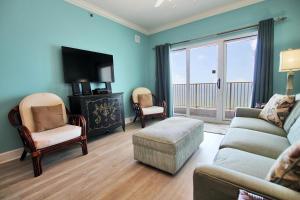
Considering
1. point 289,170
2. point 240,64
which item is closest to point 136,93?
point 240,64

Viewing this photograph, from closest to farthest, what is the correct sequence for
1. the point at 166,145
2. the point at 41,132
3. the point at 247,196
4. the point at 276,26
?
the point at 247,196
the point at 166,145
the point at 41,132
the point at 276,26

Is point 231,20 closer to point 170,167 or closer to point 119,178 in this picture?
point 170,167

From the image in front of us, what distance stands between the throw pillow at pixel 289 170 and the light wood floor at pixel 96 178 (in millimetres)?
903

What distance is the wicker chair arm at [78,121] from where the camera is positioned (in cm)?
229

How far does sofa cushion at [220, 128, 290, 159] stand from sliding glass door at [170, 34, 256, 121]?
2.20 metres

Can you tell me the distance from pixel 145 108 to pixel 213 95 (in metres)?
2.21

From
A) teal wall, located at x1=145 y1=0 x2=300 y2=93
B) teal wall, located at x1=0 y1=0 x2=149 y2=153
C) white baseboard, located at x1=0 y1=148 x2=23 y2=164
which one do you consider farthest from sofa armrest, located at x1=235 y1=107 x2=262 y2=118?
white baseboard, located at x1=0 y1=148 x2=23 y2=164

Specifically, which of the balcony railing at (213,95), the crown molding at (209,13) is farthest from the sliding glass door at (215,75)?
the crown molding at (209,13)

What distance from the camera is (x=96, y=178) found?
1.70 m

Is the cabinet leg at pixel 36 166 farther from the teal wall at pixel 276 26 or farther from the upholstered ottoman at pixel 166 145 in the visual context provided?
the teal wall at pixel 276 26

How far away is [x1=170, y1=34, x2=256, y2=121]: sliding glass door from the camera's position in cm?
350

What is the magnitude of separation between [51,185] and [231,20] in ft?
14.0

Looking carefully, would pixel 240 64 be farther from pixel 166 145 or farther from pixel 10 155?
pixel 10 155

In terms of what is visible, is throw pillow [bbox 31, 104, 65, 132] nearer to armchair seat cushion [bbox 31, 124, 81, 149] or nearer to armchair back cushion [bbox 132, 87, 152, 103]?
armchair seat cushion [bbox 31, 124, 81, 149]
